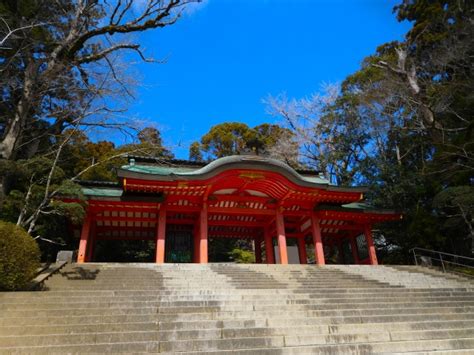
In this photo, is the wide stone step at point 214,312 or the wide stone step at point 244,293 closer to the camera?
the wide stone step at point 214,312

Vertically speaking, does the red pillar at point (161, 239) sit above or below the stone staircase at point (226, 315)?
above

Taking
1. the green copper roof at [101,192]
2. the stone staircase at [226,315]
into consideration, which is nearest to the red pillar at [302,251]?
the stone staircase at [226,315]

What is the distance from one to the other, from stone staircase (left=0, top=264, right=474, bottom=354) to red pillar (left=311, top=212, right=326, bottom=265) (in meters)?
3.92

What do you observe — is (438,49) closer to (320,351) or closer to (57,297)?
(320,351)

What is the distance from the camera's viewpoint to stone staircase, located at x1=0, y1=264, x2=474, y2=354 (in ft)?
14.9

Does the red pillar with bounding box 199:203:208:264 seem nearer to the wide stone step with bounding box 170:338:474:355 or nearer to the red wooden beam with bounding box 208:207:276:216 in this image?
the red wooden beam with bounding box 208:207:276:216

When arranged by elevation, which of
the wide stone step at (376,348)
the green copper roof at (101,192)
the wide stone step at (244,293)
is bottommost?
the wide stone step at (376,348)

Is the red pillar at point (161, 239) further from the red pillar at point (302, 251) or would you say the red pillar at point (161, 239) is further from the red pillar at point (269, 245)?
the red pillar at point (302, 251)

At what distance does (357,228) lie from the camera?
14883 millimetres

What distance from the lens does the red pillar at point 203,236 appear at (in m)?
11.1

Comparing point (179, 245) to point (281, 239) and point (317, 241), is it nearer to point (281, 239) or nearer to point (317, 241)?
point (281, 239)

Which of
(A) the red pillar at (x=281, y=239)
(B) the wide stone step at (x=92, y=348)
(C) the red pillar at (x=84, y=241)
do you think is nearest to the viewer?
(B) the wide stone step at (x=92, y=348)

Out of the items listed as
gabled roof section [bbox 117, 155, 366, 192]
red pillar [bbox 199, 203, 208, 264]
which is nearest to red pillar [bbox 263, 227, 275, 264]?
gabled roof section [bbox 117, 155, 366, 192]

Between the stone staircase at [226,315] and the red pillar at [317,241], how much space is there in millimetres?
3920
